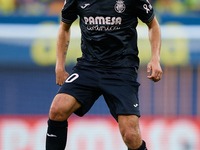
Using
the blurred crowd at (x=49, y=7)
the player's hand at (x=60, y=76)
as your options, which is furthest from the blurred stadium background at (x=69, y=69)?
the player's hand at (x=60, y=76)

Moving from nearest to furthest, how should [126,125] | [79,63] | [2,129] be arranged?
1. [126,125]
2. [79,63]
3. [2,129]

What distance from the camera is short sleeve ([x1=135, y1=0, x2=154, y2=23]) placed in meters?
3.31

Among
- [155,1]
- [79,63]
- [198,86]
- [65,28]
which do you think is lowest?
[198,86]

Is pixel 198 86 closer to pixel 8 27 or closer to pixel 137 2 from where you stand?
pixel 8 27

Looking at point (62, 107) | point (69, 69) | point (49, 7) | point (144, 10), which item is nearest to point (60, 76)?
point (62, 107)

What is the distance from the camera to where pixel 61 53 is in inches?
139

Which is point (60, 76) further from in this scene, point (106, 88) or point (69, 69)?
point (69, 69)

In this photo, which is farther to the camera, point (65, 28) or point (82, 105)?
point (65, 28)

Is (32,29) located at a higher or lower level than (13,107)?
higher

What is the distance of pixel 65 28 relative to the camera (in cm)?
353

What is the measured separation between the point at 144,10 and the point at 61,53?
738mm

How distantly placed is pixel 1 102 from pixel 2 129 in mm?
576

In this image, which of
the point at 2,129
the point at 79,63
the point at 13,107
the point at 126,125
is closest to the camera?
the point at 126,125

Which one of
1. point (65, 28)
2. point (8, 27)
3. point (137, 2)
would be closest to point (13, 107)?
point (8, 27)
